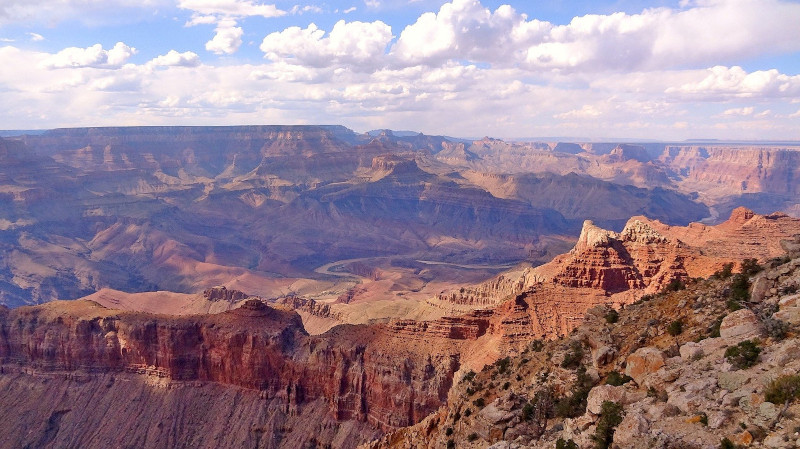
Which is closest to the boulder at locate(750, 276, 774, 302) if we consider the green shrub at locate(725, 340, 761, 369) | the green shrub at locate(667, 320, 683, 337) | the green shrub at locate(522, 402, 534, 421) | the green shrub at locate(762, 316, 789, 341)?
the green shrub at locate(667, 320, 683, 337)

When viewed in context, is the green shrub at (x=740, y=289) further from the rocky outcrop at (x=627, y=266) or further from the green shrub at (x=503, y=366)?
the rocky outcrop at (x=627, y=266)

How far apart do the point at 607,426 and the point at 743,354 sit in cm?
454

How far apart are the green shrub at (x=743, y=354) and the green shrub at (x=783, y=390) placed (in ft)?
7.19

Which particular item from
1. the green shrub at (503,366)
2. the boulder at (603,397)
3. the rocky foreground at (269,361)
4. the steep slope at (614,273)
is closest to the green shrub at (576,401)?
the boulder at (603,397)

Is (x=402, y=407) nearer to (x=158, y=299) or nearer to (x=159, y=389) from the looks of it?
(x=159, y=389)

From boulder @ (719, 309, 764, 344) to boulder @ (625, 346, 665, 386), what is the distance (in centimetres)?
226

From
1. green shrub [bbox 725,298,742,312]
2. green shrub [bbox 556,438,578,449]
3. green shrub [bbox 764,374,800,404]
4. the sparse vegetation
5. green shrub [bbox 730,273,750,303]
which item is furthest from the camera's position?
green shrub [bbox 730,273,750,303]

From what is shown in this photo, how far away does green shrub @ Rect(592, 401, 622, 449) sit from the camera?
18172 millimetres

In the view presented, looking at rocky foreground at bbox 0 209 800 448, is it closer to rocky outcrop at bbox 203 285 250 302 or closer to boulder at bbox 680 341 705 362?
boulder at bbox 680 341 705 362

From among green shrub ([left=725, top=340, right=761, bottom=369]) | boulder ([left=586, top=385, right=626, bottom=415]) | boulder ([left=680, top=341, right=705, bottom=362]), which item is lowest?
boulder ([left=586, top=385, right=626, bottom=415])

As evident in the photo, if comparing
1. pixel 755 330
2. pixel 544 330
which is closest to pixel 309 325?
pixel 544 330

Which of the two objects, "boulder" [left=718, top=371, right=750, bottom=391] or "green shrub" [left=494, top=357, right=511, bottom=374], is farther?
"green shrub" [left=494, top=357, right=511, bottom=374]

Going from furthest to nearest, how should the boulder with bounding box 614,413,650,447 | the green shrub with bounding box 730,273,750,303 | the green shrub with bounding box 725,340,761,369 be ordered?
the green shrub with bounding box 730,273,750,303
the green shrub with bounding box 725,340,761,369
the boulder with bounding box 614,413,650,447

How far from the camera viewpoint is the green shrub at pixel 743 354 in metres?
18.1
